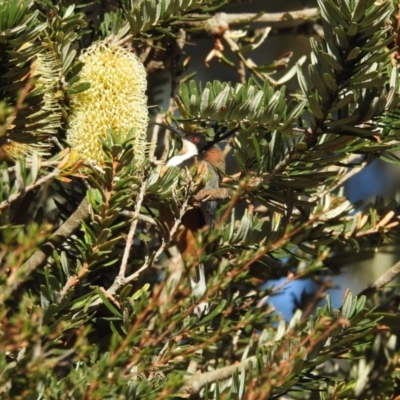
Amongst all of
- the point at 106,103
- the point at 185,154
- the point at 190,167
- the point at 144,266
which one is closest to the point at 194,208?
the point at 190,167

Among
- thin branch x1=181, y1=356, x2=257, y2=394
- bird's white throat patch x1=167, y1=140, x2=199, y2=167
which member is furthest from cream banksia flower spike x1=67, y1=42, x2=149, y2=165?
thin branch x1=181, y1=356, x2=257, y2=394

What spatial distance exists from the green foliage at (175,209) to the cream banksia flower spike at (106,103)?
36mm

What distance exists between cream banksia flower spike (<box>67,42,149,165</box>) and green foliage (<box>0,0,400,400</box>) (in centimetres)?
4

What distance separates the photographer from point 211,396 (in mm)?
1745

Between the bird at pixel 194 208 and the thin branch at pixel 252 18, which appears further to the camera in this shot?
the thin branch at pixel 252 18

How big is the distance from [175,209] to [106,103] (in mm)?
248

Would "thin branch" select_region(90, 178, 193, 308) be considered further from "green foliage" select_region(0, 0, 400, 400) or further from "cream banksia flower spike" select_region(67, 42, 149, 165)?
"cream banksia flower spike" select_region(67, 42, 149, 165)

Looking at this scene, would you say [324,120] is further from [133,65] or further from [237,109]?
[133,65]

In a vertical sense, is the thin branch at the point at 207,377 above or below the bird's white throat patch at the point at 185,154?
below

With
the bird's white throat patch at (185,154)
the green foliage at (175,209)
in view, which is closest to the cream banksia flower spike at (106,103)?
the green foliage at (175,209)

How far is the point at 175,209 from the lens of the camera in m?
1.56

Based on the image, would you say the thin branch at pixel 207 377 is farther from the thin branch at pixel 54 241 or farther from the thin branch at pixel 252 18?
the thin branch at pixel 252 18

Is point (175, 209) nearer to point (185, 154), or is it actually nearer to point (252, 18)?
point (185, 154)

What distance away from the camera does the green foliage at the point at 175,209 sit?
117cm
